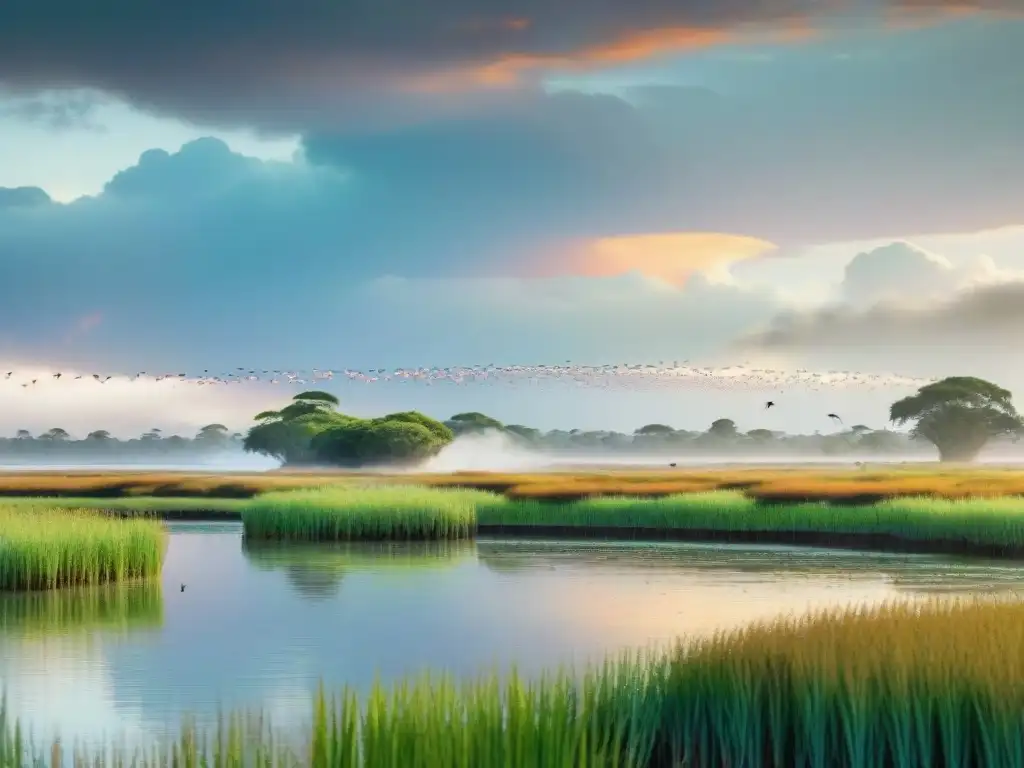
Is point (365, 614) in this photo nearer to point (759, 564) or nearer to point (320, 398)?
point (759, 564)

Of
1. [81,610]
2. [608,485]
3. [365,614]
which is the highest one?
[608,485]

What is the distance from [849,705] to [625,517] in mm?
38100

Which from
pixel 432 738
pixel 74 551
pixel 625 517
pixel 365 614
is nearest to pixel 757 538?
pixel 625 517

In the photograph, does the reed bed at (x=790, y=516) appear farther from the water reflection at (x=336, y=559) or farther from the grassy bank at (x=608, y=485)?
the water reflection at (x=336, y=559)

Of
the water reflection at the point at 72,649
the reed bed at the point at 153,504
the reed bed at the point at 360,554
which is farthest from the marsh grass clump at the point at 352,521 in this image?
the water reflection at the point at 72,649

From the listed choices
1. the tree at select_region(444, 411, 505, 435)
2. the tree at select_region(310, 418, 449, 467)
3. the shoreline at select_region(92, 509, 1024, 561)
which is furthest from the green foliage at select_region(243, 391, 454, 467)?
the shoreline at select_region(92, 509, 1024, 561)

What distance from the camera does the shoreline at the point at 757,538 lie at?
42688 millimetres

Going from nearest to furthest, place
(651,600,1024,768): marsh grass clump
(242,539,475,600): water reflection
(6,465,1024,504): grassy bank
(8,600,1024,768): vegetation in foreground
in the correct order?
1. (8,600,1024,768): vegetation in foreground
2. (651,600,1024,768): marsh grass clump
3. (242,539,475,600): water reflection
4. (6,465,1024,504): grassy bank

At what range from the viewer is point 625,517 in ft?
168

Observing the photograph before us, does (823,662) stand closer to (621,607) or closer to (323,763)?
(323,763)

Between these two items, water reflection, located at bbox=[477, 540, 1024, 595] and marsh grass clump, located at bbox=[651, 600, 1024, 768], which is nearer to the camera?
marsh grass clump, located at bbox=[651, 600, 1024, 768]

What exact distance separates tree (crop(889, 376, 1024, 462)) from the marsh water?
58.8m

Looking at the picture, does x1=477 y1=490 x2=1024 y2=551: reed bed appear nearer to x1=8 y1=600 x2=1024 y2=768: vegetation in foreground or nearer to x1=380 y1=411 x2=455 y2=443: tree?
x1=8 y1=600 x2=1024 y2=768: vegetation in foreground

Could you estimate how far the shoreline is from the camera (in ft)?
140
